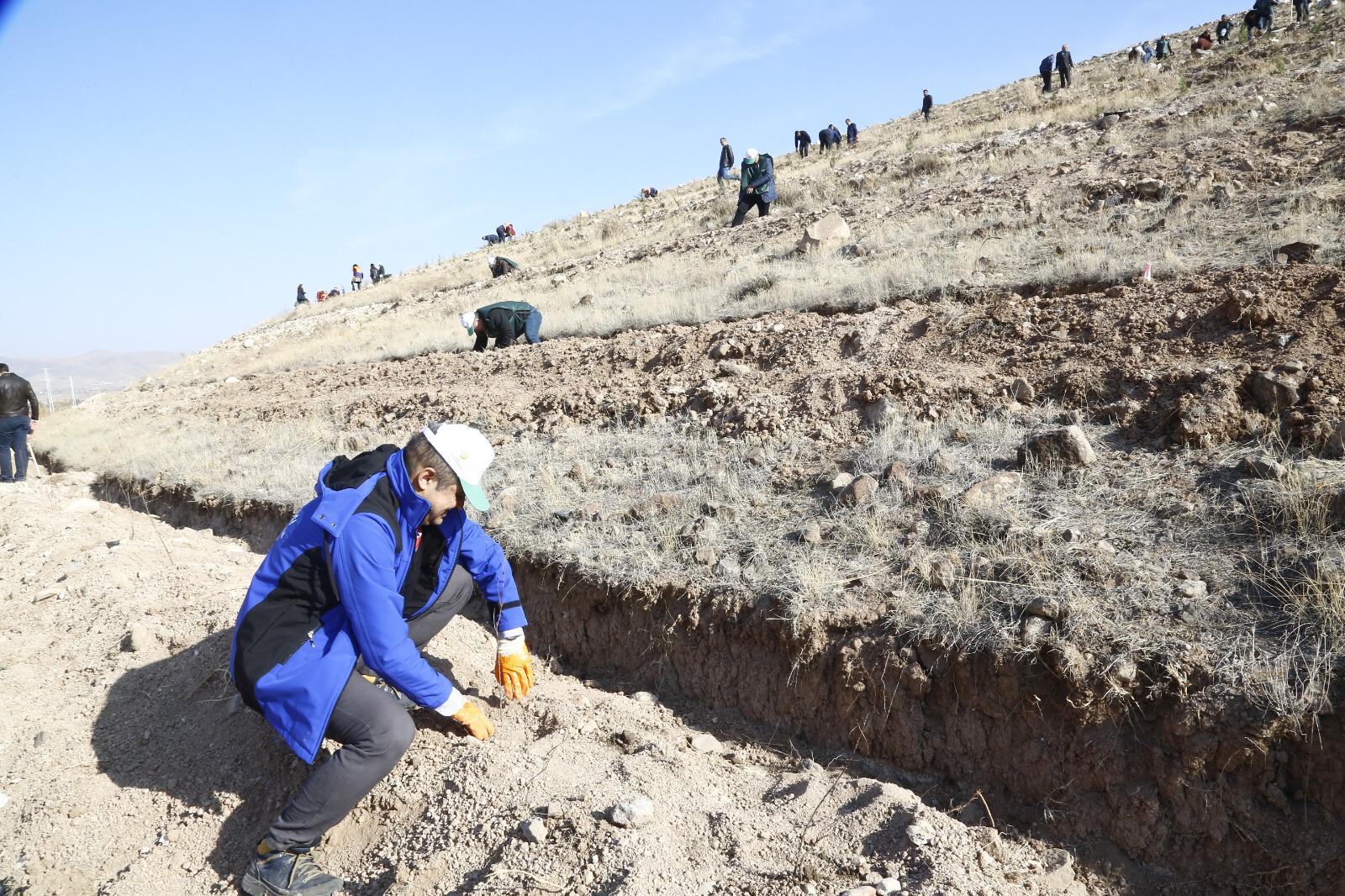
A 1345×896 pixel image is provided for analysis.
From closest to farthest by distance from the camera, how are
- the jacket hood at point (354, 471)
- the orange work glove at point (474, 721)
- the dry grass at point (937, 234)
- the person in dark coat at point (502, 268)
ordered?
the jacket hood at point (354, 471) → the orange work glove at point (474, 721) → the dry grass at point (937, 234) → the person in dark coat at point (502, 268)

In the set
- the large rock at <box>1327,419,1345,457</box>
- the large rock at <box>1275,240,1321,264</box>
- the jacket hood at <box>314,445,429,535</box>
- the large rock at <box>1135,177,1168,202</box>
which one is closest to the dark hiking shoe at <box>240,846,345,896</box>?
the jacket hood at <box>314,445,429,535</box>

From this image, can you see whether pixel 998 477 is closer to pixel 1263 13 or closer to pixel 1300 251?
pixel 1300 251

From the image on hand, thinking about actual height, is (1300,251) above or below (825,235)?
below

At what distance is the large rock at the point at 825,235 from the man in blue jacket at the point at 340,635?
8219 millimetres

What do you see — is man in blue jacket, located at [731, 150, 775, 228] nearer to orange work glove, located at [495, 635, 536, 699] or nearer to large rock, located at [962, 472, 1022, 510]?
large rock, located at [962, 472, 1022, 510]

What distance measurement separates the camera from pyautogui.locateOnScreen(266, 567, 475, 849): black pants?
277 cm

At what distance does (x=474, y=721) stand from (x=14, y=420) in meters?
8.89

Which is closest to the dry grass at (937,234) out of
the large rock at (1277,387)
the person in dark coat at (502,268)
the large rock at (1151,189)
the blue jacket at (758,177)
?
the large rock at (1151,189)

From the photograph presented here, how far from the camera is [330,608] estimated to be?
2848 millimetres

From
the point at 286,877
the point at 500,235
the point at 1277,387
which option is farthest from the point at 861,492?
the point at 500,235

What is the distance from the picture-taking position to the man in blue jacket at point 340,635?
8.90ft

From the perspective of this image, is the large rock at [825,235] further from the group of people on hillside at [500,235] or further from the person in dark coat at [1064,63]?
the group of people on hillside at [500,235]

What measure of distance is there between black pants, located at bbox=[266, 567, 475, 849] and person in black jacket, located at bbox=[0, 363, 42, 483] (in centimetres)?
877

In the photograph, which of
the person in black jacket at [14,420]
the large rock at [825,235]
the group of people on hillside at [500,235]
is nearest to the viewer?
the person in black jacket at [14,420]
